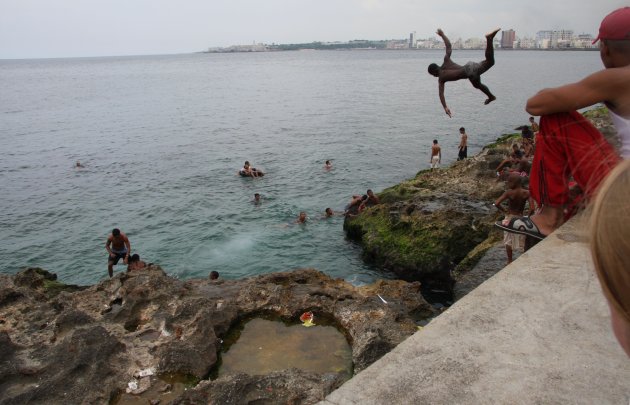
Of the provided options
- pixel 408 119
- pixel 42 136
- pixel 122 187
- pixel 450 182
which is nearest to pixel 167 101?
pixel 42 136

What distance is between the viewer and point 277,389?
567 cm

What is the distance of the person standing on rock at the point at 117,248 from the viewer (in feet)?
49.6

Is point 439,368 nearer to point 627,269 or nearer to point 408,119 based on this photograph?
point 627,269

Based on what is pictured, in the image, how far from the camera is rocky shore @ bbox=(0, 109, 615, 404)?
6.36 meters

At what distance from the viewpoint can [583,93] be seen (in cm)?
383

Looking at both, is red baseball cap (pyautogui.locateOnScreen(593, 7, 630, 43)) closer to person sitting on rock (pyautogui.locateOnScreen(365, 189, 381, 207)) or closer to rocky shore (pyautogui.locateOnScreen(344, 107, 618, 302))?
rocky shore (pyautogui.locateOnScreen(344, 107, 618, 302))

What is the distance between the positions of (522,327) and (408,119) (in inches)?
1847

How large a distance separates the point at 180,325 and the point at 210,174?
876 inches

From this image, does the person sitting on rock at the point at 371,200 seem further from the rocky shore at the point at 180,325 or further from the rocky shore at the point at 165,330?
the rocky shore at the point at 165,330

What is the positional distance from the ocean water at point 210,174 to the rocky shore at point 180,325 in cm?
462

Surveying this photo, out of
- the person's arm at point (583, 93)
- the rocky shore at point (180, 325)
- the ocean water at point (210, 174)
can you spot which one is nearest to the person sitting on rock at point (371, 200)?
the ocean water at point (210, 174)

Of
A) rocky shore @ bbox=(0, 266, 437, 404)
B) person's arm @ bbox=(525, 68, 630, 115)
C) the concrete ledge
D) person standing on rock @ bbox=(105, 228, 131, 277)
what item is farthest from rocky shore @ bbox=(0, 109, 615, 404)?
person's arm @ bbox=(525, 68, 630, 115)

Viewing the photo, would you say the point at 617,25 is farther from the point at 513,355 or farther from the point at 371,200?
the point at 371,200

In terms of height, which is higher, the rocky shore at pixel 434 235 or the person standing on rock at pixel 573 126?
the person standing on rock at pixel 573 126
